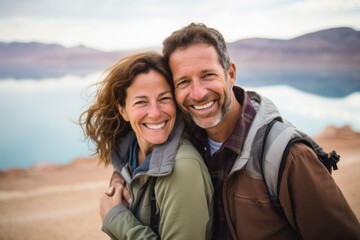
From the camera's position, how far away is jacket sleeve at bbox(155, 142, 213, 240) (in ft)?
5.72

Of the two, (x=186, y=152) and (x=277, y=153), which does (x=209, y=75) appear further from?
(x=277, y=153)

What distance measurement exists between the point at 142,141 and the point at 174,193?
2.27 feet

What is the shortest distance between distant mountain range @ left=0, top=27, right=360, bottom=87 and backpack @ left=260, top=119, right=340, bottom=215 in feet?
46.7

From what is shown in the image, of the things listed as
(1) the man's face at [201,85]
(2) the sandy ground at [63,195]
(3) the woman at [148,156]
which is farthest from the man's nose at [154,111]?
(2) the sandy ground at [63,195]

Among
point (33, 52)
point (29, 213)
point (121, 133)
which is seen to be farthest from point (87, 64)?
point (121, 133)

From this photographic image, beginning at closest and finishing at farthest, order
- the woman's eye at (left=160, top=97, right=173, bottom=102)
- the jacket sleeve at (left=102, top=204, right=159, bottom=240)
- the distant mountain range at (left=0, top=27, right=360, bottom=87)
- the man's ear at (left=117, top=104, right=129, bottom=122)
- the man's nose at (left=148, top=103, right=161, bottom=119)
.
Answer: the jacket sleeve at (left=102, top=204, right=159, bottom=240)
the man's nose at (left=148, top=103, right=161, bottom=119)
the woman's eye at (left=160, top=97, right=173, bottom=102)
the man's ear at (left=117, top=104, right=129, bottom=122)
the distant mountain range at (left=0, top=27, right=360, bottom=87)

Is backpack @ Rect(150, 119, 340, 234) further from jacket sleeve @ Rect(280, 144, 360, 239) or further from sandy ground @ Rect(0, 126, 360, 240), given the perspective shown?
sandy ground @ Rect(0, 126, 360, 240)

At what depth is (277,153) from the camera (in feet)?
5.70

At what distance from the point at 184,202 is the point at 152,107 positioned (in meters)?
0.70

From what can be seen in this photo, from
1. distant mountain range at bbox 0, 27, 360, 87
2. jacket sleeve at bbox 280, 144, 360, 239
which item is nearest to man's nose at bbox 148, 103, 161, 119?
jacket sleeve at bbox 280, 144, 360, 239

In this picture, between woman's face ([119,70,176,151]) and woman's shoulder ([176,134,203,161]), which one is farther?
woman's face ([119,70,176,151])

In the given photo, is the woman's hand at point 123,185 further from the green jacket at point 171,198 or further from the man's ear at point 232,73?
the man's ear at point 232,73

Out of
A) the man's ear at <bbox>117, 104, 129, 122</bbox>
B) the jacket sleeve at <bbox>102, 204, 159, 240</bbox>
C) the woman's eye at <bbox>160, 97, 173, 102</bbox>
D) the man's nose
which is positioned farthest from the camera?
the man's ear at <bbox>117, 104, 129, 122</bbox>

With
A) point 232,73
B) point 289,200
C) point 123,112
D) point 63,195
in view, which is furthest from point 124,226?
point 63,195
